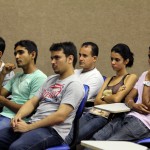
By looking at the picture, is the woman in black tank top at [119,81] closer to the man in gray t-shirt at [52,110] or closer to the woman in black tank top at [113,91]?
the woman in black tank top at [113,91]

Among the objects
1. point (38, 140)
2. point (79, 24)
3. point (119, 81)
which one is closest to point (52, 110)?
point (38, 140)

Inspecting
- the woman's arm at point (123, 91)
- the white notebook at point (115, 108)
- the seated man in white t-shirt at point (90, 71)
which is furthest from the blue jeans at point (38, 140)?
the seated man in white t-shirt at point (90, 71)

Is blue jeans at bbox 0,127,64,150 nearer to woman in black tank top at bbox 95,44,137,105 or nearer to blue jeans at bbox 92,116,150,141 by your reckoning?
blue jeans at bbox 92,116,150,141

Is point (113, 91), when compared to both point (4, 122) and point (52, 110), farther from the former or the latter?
point (4, 122)

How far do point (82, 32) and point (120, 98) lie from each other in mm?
1545

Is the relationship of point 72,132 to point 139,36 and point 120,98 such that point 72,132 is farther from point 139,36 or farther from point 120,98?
point 139,36

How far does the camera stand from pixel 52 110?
8.09 ft

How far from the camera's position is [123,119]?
2.64 meters

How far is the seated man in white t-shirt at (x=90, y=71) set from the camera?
3.26m

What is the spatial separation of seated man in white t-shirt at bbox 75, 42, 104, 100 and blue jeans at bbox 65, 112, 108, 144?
0.32m

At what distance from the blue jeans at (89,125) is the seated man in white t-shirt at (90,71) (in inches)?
12.5

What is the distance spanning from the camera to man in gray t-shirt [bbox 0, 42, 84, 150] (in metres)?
2.25

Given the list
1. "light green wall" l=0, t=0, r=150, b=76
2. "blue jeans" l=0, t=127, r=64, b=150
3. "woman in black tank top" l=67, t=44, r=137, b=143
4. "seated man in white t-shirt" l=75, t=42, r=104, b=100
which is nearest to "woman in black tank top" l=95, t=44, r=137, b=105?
"woman in black tank top" l=67, t=44, r=137, b=143

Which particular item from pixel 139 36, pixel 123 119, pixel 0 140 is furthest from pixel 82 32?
pixel 0 140
